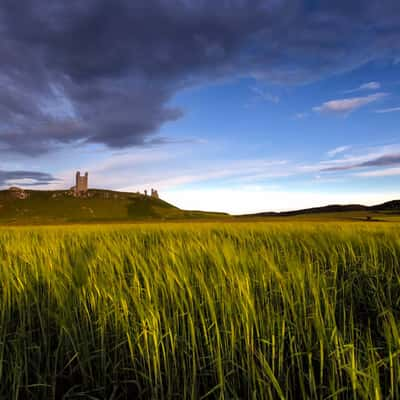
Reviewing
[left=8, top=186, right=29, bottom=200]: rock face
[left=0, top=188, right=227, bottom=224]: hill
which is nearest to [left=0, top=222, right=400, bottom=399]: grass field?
[left=0, top=188, right=227, bottom=224]: hill

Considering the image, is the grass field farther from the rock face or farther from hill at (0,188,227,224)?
the rock face

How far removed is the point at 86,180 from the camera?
155500 millimetres

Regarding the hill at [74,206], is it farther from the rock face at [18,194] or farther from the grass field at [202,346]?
the grass field at [202,346]

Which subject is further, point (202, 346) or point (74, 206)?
point (74, 206)

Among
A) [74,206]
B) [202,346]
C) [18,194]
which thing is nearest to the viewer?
[202,346]

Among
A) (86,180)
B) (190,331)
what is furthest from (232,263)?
(86,180)

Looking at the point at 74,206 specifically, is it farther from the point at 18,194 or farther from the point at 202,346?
the point at 202,346

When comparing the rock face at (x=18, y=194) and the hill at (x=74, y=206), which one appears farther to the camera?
the rock face at (x=18, y=194)

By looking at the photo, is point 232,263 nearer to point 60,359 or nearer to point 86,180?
point 60,359

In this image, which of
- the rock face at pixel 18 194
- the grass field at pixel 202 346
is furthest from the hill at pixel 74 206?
the grass field at pixel 202 346

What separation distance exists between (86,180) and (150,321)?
16493cm

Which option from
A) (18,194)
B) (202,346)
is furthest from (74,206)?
(202,346)

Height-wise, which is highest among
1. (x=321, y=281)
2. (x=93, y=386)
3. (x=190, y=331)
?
(x=321, y=281)

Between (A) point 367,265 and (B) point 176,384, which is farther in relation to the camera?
(A) point 367,265
